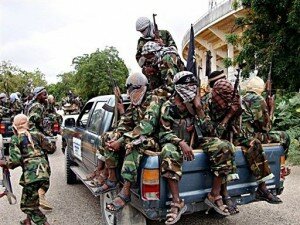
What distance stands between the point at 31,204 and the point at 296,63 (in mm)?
8501

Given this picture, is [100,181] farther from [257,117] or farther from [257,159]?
[257,117]

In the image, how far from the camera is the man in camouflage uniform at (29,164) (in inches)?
175

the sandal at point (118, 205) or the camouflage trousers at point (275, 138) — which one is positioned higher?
the camouflage trousers at point (275, 138)

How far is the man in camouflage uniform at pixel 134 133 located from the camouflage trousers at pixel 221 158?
0.53 meters

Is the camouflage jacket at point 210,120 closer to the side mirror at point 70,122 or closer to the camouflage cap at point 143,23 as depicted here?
the camouflage cap at point 143,23

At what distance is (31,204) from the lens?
4.55m

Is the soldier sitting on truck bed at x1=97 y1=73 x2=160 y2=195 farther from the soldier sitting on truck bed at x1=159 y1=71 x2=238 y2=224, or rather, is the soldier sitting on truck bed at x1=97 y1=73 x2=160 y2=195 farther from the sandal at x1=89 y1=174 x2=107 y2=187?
the soldier sitting on truck bed at x1=159 y1=71 x2=238 y2=224

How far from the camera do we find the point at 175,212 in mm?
3592

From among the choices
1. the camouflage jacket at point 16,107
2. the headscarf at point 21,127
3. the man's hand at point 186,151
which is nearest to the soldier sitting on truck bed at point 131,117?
the man's hand at point 186,151

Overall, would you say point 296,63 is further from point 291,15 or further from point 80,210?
point 80,210

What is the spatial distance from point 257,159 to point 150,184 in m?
1.23

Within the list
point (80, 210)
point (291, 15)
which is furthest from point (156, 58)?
point (291, 15)

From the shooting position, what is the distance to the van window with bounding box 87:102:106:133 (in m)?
5.44

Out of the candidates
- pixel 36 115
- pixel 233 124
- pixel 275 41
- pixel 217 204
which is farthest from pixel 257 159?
pixel 275 41
